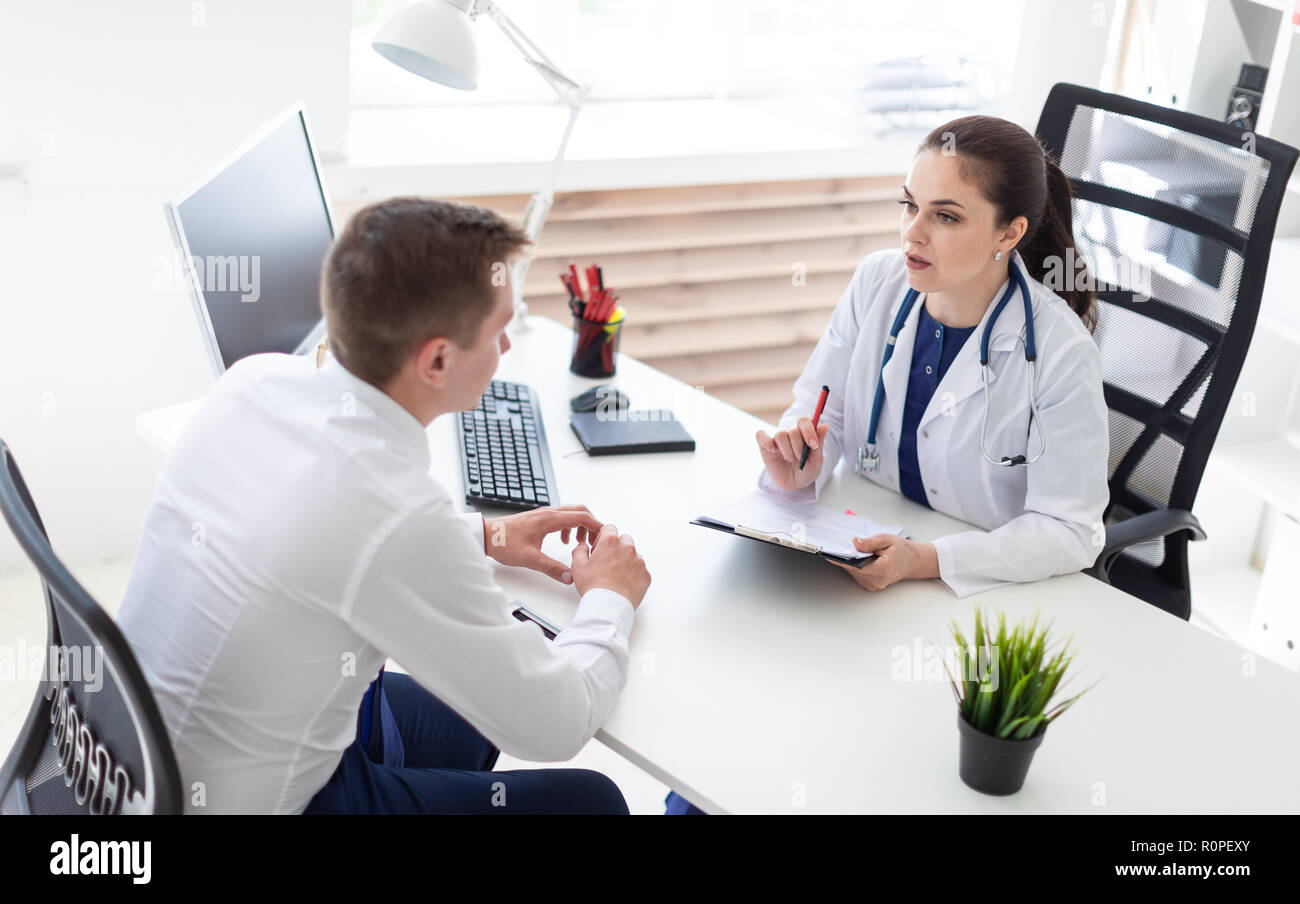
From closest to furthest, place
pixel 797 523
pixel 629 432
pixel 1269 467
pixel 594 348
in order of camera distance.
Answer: pixel 797 523
pixel 629 432
pixel 594 348
pixel 1269 467

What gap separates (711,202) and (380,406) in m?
2.14

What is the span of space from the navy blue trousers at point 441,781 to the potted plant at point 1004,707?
19.3 inches

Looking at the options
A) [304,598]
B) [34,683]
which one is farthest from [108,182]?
[304,598]

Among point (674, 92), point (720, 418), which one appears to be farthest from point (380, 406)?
point (674, 92)

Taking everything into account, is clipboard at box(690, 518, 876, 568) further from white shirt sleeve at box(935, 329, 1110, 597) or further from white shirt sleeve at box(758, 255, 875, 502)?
white shirt sleeve at box(758, 255, 875, 502)

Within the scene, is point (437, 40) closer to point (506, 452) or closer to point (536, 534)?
point (506, 452)

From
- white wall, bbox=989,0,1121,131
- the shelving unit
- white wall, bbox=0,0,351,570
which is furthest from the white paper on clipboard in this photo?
white wall, bbox=989,0,1121,131

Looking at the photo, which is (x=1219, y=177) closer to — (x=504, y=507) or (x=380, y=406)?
(x=504, y=507)

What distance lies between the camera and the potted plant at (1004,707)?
4.18 ft

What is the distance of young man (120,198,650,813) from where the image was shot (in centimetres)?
118

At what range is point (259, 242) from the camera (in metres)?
1.85

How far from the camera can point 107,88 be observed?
2.51 metres

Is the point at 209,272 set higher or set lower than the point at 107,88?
lower

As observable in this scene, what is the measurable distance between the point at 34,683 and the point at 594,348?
137 cm
